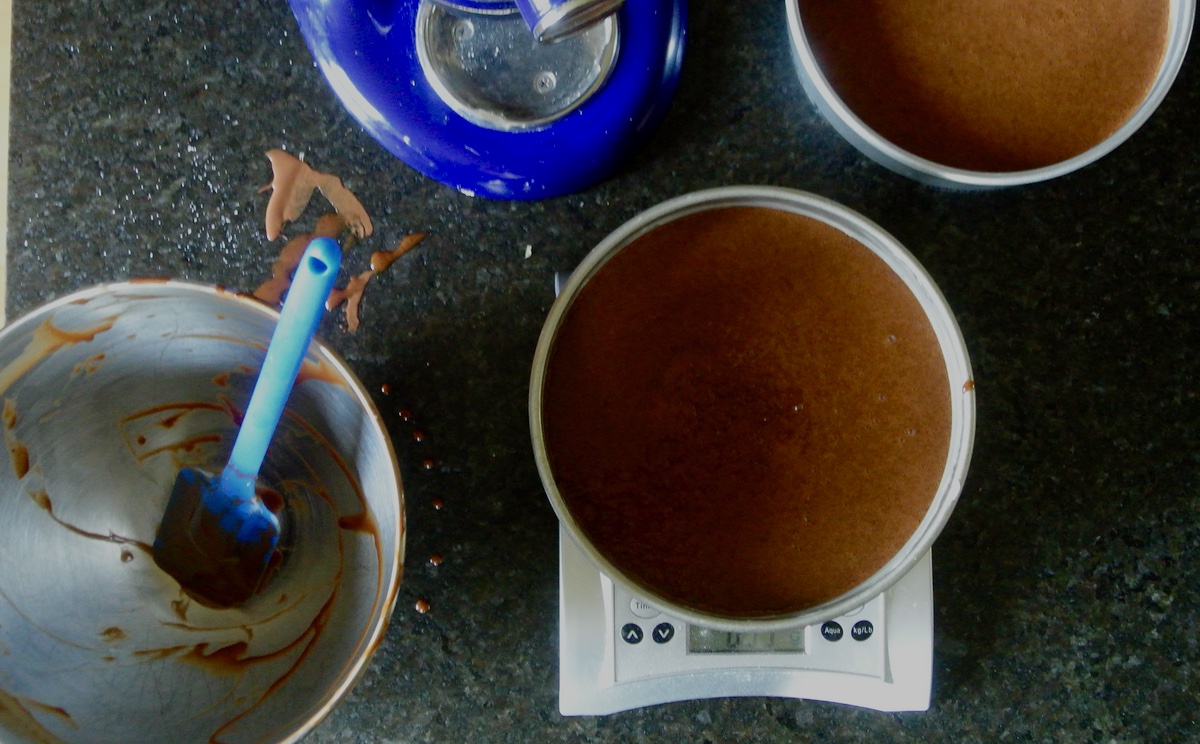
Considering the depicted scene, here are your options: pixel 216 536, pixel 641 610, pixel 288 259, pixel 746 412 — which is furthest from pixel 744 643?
pixel 288 259

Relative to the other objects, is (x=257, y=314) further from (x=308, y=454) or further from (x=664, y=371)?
(x=664, y=371)

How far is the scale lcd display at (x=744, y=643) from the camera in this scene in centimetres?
89

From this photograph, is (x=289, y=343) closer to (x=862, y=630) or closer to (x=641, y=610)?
(x=641, y=610)

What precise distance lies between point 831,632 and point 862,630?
0.03 m

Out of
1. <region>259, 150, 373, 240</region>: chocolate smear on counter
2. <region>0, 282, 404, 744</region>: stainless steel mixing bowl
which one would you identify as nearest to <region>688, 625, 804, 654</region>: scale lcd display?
<region>0, 282, 404, 744</region>: stainless steel mixing bowl

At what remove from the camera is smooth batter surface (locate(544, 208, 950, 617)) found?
78 cm

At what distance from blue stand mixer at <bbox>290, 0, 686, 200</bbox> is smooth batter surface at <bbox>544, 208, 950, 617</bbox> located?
0.53 feet

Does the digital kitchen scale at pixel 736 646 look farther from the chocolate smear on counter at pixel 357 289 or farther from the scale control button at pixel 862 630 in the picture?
the chocolate smear on counter at pixel 357 289

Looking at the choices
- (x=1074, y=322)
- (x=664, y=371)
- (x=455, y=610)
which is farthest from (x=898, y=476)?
(x=455, y=610)

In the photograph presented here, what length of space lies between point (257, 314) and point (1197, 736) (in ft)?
3.56

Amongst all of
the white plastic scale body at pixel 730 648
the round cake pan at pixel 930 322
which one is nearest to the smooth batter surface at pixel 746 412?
the round cake pan at pixel 930 322

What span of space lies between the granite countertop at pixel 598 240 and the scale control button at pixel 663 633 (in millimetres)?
110

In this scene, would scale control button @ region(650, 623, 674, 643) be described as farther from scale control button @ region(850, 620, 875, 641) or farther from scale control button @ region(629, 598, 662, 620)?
scale control button @ region(850, 620, 875, 641)

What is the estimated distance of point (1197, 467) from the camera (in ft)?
3.16
